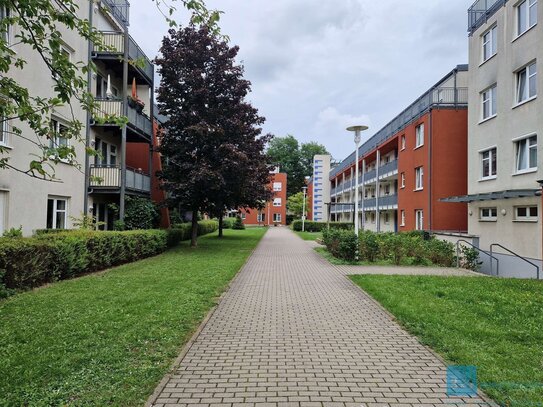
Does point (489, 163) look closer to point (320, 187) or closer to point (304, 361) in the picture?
point (304, 361)

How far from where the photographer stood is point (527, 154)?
15578 millimetres

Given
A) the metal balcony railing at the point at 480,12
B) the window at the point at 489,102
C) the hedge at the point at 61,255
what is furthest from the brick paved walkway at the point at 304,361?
the metal balcony railing at the point at 480,12

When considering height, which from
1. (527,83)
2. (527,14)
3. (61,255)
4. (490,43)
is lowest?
(61,255)

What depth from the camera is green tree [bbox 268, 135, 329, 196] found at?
9338 centimetres

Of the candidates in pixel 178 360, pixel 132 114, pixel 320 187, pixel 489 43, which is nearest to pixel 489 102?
pixel 489 43

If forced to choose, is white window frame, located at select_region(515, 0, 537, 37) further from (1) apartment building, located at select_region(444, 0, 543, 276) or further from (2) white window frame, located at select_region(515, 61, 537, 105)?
(2) white window frame, located at select_region(515, 61, 537, 105)

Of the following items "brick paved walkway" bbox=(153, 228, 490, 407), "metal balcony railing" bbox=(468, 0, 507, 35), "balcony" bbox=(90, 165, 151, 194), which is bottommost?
"brick paved walkway" bbox=(153, 228, 490, 407)

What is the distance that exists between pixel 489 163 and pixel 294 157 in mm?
77624

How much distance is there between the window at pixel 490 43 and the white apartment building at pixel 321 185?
5124 centimetres

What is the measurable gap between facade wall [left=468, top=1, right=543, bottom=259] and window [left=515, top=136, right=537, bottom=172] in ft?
0.49

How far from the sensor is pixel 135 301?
304 inches

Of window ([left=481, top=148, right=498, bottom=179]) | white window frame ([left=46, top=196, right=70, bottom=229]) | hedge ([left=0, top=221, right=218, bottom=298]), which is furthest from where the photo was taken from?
window ([left=481, top=148, right=498, bottom=179])

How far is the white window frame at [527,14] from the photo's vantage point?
15.4 m

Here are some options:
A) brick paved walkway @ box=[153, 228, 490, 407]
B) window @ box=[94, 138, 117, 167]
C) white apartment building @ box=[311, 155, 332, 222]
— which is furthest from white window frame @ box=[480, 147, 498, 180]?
white apartment building @ box=[311, 155, 332, 222]
